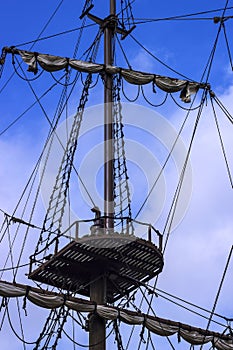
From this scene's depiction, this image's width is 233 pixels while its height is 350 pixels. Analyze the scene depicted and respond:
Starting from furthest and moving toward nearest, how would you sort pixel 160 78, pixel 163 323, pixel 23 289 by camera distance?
pixel 160 78
pixel 163 323
pixel 23 289

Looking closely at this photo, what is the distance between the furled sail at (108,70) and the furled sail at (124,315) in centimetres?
521

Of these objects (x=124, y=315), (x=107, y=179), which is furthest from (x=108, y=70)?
(x=124, y=315)

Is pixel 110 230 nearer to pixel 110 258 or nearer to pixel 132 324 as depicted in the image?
pixel 110 258

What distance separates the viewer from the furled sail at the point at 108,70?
960 inches

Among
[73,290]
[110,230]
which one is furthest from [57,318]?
[110,230]

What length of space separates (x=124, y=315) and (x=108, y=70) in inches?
234

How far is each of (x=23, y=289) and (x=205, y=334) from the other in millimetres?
4102

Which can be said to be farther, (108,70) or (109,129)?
(108,70)

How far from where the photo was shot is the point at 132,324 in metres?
23.0

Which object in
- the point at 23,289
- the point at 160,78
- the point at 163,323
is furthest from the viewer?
the point at 160,78

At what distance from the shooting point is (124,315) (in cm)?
2289

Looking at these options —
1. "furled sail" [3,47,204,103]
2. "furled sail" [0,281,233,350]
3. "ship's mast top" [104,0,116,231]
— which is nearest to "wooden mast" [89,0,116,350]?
"ship's mast top" [104,0,116,231]

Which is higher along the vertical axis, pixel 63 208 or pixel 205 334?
pixel 63 208

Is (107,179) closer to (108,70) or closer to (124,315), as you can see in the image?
(108,70)
